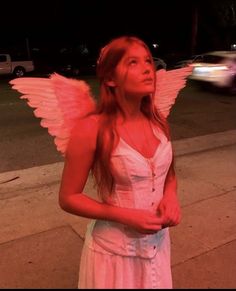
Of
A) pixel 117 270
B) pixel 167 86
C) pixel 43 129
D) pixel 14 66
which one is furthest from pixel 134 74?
pixel 14 66

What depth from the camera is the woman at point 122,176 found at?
1596 mm

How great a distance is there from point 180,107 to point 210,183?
21.6ft

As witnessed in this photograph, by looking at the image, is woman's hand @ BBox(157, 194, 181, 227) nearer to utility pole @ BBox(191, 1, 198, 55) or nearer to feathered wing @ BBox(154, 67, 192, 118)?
feathered wing @ BBox(154, 67, 192, 118)

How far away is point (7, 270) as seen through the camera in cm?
318

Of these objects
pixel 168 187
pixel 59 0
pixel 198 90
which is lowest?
→ pixel 198 90

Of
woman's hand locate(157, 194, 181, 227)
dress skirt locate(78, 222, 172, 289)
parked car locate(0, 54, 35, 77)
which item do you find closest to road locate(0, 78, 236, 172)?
dress skirt locate(78, 222, 172, 289)

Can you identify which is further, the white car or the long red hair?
the white car

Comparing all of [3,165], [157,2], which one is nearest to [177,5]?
[157,2]

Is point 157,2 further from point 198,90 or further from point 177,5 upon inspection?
point 198,90

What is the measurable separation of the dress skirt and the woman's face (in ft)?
2.07

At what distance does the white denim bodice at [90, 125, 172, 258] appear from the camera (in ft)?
5.24

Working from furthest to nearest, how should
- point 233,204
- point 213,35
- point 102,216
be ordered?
point 213,35
point 233,204
point 102,216

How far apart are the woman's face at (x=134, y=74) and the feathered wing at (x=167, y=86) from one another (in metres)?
0.34

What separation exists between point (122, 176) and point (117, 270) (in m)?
0.38
